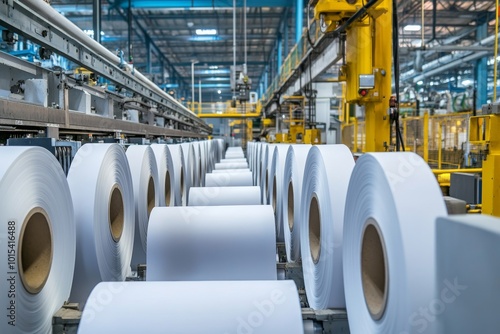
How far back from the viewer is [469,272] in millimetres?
747

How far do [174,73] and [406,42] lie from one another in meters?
16.0

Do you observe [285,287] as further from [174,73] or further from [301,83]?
[174,73]

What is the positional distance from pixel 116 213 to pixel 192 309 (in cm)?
144

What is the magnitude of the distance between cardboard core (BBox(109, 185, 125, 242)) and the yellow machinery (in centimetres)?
328

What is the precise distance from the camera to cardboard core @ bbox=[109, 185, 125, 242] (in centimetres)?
239

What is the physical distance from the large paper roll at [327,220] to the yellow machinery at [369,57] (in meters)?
3.01

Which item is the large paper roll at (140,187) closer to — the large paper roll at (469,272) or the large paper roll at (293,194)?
the large paper roll at (293,194)

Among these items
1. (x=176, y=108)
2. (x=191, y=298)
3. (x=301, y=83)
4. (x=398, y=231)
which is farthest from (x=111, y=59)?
(x=301, y=83)

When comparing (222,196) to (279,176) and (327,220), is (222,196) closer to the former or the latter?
(279,176)

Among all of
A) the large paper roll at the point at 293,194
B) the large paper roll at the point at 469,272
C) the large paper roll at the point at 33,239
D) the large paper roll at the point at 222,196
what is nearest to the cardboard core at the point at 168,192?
the large paper roll at the point at 222,196

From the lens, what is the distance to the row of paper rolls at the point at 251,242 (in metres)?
1.05

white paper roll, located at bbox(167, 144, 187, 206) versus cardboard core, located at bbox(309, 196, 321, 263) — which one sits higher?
white paper roll, located at bbox(167, 144, 187, 206)

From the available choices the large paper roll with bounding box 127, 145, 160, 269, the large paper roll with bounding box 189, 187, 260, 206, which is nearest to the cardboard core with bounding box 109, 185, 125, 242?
the large paper roll with bounding box 127, 145, 160, 269

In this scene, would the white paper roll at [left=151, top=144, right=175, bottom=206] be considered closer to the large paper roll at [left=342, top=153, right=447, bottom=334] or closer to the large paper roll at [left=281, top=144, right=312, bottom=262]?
the large paper roll at [left=281, top=144, right=312, bottom=262]
